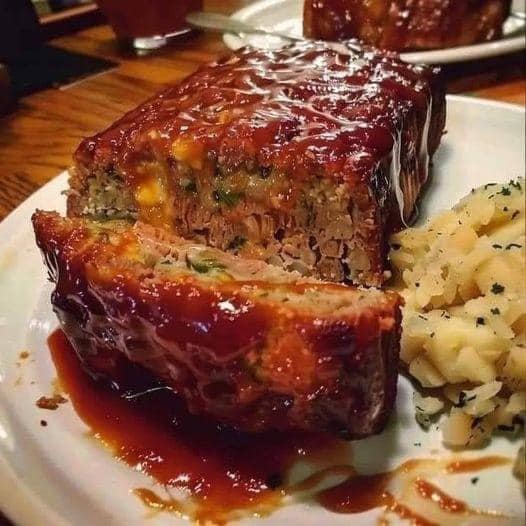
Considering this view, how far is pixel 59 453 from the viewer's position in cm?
213

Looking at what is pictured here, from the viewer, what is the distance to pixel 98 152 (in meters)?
2.80

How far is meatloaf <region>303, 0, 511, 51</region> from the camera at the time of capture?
4.47m

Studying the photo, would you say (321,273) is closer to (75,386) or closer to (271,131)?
(271,131)

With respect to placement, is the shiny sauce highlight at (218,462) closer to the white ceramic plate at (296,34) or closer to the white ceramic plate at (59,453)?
the white ceramic plate at (59,453)

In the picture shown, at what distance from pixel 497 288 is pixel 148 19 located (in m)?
4.48

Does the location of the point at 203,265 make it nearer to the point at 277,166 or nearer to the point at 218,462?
the point at 277,166

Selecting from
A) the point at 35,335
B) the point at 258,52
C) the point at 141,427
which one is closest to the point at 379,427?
the point at 141,427

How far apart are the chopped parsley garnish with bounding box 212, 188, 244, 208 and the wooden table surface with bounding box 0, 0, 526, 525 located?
154cm

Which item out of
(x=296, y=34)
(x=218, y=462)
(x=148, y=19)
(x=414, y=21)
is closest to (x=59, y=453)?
(x=218, y=462)

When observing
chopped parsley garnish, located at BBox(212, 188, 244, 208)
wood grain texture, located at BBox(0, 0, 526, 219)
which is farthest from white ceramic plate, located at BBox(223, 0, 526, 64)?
chopped parsley garnish, located at BBox(212, 188, 244, 208)

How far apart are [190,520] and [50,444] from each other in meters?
0.52

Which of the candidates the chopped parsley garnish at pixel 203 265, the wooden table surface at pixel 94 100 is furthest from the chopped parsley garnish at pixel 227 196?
the wooden table surface at pixel 94 100

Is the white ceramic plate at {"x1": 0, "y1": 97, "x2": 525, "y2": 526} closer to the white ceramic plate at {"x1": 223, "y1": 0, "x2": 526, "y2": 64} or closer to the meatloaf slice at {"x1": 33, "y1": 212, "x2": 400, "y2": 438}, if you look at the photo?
the meatloaf slice at {"x1": 33, "y1": 212, "x2": 400, "y2": 438}

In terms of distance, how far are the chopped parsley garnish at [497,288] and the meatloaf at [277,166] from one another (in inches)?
17.3
